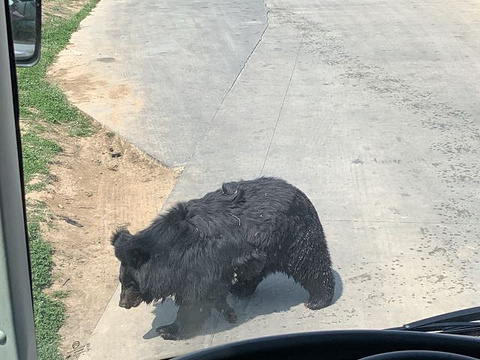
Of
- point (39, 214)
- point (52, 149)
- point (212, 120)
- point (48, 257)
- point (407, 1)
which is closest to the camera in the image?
point (48, 257)

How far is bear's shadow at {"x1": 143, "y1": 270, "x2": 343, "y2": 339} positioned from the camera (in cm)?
369

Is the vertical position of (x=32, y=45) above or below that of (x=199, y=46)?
above

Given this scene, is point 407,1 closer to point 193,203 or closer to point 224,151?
point 224,151

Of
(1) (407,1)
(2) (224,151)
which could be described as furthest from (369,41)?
(2) (224,151)

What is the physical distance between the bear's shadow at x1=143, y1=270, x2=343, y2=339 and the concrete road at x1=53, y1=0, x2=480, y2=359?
0.01m

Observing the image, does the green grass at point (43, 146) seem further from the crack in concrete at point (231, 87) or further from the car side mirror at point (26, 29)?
the car side mirror at point (26, 29)

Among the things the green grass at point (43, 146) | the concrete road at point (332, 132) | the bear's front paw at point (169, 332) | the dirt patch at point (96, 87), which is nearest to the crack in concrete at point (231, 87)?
the concrete road at point (332, 132)

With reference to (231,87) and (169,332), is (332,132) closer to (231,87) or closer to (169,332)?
(231,87)

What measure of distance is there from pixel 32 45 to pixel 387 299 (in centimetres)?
241

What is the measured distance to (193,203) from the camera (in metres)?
3.84

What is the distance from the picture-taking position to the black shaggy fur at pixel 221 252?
3596 mm

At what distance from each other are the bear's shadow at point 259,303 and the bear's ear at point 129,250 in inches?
12.4

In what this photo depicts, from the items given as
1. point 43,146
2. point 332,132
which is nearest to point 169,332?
point 43,146

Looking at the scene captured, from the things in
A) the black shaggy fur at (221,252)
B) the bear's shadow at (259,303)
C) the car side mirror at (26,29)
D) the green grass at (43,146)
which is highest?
the car side mirror at (26,29)
